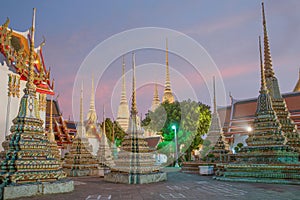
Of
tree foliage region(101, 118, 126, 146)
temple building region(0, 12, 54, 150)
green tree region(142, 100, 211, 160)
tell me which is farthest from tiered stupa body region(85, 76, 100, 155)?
temple building region(0, 12, 54, 150)

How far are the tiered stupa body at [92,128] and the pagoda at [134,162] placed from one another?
75.7ft

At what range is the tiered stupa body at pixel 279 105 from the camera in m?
14.9

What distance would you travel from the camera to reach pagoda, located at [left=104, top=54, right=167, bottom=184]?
38.8ft

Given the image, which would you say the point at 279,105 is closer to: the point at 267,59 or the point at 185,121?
the point at 267,59

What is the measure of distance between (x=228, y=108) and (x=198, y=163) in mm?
17704

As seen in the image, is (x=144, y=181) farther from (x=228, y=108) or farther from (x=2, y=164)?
(x=228, y=108)

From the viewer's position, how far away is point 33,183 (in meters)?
8.12

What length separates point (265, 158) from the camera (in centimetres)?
1262

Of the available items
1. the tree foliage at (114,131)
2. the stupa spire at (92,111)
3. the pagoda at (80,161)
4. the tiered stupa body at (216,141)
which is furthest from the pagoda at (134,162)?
the stupa spire at (92,111)

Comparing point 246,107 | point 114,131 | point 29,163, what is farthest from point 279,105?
point 114,131

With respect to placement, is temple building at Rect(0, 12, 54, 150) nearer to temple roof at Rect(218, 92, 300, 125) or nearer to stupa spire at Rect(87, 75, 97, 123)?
temple roof at Rect(218, 92, 300, 125)

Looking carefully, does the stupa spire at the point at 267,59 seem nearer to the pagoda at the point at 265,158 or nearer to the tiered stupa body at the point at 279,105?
the tiered stupa body at the point at 279,105

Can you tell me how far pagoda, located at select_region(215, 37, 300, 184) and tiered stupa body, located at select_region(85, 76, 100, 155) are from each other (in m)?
24.9

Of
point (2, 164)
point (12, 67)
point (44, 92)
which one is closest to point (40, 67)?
point (44, 92)
